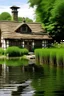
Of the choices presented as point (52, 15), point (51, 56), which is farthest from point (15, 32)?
point (51, 56)

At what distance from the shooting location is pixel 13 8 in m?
81.8

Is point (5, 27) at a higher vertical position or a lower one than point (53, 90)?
higher

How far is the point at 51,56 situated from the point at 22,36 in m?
29.3

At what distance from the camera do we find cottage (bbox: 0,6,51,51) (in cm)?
6594

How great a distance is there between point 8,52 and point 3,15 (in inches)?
3305

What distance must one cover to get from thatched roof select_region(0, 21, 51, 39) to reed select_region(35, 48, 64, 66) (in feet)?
70.1

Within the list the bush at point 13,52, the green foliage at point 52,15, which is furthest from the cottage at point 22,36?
the bush at point 13,52

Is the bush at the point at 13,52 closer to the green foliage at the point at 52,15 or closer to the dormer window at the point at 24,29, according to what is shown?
the green foliage at the point at 52,15

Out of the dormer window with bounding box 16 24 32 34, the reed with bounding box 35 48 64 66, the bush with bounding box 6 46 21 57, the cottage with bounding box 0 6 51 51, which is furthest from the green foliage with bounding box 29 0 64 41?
the reed with bounding box 35 48 64 66

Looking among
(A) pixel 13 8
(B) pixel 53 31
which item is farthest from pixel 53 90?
(A) pixel 13 8

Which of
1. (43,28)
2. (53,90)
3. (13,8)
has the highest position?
(13,8)

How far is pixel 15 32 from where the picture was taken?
224 ft

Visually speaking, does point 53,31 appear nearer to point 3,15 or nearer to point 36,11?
point 36,11

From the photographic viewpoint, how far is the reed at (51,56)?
35469mm
